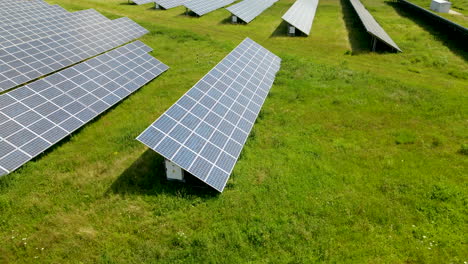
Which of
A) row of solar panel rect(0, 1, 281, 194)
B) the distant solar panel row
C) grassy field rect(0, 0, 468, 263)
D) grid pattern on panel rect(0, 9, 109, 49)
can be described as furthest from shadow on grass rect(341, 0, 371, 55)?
grid pattern on panel rect(0, 9, 109, 49)

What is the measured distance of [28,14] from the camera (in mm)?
40469

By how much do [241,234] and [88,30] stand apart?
31.1 metres

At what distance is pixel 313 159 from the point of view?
17.1 m

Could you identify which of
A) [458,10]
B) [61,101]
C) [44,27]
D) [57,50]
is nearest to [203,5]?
[44,27]

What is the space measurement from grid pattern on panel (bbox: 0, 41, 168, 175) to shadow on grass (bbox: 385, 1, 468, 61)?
34.7 meters

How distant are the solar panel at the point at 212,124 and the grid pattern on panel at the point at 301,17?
66.1ft

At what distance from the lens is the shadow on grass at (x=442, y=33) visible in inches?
1394

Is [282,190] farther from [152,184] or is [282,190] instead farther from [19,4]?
[19,4]

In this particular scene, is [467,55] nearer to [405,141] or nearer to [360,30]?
[360,30]

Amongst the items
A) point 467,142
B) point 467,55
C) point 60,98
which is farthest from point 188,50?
point 467,55

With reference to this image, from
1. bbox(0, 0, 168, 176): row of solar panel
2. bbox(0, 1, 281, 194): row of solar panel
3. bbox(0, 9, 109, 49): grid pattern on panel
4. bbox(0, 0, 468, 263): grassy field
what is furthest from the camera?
bbox(0, 9, 109, 49): grid pattern on panel

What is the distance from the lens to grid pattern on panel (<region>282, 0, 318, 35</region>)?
4050cm

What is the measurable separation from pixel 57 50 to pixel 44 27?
10.2m

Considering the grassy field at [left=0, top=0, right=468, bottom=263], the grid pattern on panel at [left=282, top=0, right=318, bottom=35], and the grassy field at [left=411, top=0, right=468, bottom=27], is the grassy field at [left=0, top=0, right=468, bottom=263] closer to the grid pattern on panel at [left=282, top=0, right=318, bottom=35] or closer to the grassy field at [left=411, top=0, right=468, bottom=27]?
the grid pattern on panel at [left=282, top=0, right=318, bottom=35]
